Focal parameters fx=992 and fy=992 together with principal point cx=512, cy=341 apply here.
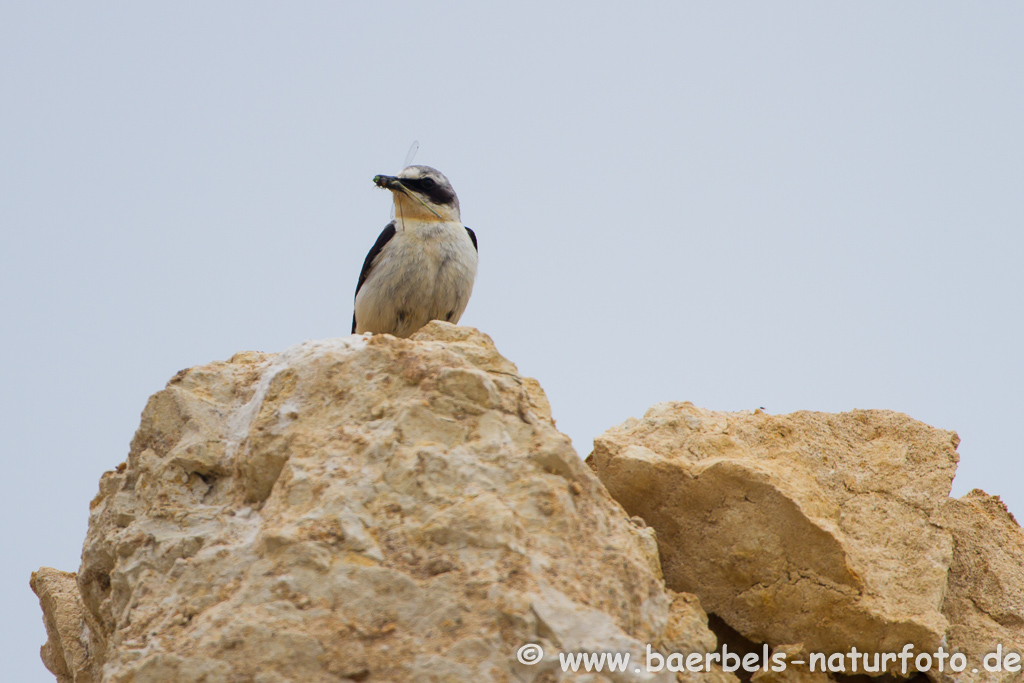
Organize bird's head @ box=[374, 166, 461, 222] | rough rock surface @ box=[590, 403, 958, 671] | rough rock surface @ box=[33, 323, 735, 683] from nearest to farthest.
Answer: rough rock surface @ box=[33, 323, 735, 683]
rough rock surface @ box=[590, 403, 958, 671]
bird's head @ box=[374, 166, 461, 222]

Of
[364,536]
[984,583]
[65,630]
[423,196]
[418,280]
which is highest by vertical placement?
[423,196]

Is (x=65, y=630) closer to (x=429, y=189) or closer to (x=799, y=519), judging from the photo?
(x=799, y=519)

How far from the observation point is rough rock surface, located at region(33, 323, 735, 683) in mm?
3605

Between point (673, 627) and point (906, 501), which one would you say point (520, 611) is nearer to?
point (673, 627)

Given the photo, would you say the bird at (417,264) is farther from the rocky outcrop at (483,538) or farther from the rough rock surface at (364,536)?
the rough rock surface at (364,536)

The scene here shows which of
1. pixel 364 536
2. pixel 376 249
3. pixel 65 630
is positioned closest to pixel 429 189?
pixel 376 249

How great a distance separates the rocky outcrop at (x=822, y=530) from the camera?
4.83 meters

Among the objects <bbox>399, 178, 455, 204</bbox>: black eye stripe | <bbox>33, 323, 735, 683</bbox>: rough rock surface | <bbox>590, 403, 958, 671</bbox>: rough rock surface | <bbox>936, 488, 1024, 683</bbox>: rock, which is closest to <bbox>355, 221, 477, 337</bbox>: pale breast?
<bbox>399, 178, 455, 204</bbox>: black eye stripe

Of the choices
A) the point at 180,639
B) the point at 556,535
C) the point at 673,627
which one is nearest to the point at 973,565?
the point at 673,627

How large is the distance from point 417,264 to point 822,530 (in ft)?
14.0

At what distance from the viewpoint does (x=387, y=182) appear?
819 cm

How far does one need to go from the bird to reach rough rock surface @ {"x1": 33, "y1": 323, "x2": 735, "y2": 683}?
3176 millimetres

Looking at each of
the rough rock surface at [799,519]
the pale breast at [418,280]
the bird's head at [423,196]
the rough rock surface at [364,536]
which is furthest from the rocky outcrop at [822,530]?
the bird's head at [423,196]

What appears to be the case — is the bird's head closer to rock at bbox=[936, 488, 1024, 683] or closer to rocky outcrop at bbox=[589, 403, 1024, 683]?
rocky outcrop at bbox=[589, 403, 1024, 683]
